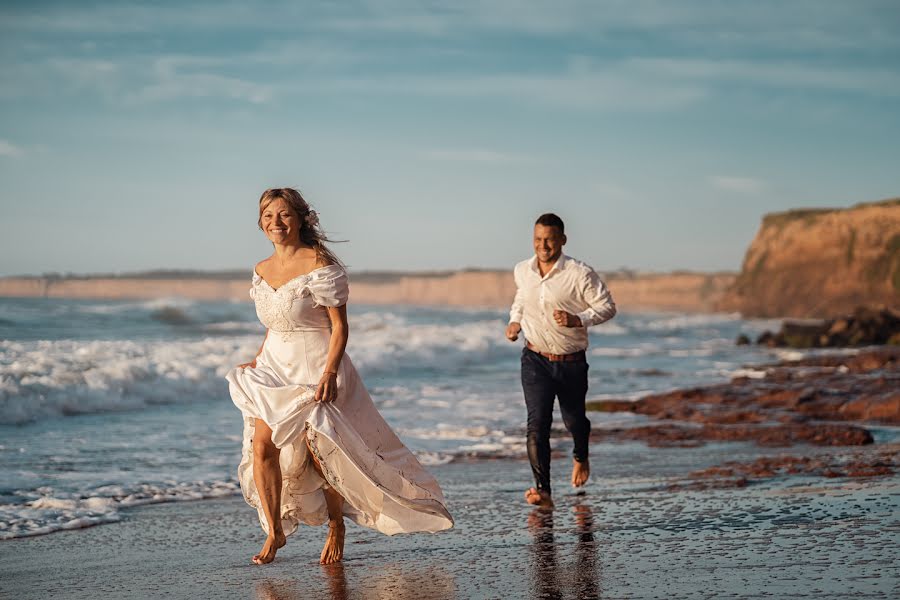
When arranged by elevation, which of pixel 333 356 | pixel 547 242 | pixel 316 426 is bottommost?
pixel 316 426

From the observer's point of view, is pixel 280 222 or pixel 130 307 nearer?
pixel 280 222

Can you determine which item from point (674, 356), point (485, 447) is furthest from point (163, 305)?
point (485, 447)

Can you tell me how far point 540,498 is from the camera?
712cm

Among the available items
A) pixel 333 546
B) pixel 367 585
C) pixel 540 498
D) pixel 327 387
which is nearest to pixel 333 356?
pixel 327 387

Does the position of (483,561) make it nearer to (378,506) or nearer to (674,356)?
→ (378,506)

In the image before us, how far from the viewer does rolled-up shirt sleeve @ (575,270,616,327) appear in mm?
7203

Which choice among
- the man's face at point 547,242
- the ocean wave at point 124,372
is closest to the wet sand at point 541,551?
the man's face at point 547,242

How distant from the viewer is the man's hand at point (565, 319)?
709 centimetres

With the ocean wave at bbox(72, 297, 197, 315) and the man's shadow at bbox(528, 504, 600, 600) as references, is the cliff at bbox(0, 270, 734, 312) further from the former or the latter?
the man's shadow at bbox(528, 504, 600, 600)

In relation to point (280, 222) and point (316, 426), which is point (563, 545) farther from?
point (280, 222)

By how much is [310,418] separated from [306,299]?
1.95 ft

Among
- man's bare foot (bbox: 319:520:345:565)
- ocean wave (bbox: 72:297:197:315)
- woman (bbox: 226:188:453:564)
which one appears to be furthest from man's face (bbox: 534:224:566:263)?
ocean wave (bbox: 72:297:197:315)

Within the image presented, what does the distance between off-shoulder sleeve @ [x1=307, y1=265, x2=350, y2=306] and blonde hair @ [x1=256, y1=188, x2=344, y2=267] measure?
0.11 metres

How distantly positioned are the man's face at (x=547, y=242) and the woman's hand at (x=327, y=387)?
229cm
